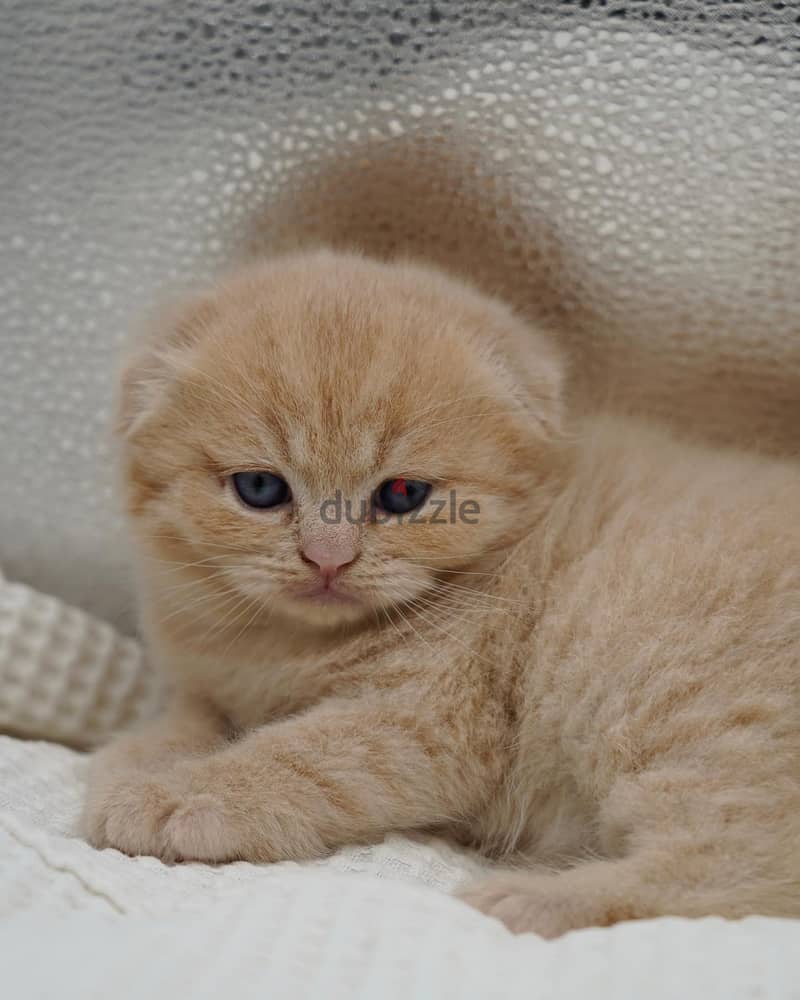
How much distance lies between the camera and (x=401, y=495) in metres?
1.32

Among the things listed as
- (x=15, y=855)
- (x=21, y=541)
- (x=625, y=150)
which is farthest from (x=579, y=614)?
(x=21, y=541)

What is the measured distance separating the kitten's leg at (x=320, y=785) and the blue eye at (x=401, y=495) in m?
0.26

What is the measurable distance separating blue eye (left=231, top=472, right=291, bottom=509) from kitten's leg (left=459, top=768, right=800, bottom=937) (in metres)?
0.56

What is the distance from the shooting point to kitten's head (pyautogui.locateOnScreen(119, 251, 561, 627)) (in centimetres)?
128

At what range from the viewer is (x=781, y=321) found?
1.67 meters

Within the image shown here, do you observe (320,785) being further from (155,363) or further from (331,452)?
(155,363)

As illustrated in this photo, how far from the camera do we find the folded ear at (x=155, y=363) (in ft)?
4.60

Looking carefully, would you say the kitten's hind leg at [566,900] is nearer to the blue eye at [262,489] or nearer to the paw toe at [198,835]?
the paw toe at [198,835]

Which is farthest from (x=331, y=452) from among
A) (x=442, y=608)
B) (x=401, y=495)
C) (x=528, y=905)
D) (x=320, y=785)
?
(x=528, y=905)

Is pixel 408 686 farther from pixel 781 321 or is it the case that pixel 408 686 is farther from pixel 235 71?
pixel 235 71

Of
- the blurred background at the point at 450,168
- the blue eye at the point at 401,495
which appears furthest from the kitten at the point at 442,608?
the blurred background at the point at 450,168

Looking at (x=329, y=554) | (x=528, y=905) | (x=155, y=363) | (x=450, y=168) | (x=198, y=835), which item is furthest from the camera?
(x=450, y=168)

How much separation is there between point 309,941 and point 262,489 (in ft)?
2.07

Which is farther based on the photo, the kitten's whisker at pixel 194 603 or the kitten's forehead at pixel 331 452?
the kitten's whisker at pixel 194 603
